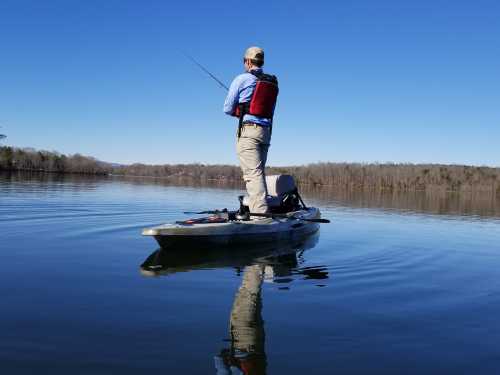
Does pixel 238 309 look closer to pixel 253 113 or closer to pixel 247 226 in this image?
pixel 247 226

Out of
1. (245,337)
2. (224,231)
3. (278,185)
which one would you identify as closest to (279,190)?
(278,185)

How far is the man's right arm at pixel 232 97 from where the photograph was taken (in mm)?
7672

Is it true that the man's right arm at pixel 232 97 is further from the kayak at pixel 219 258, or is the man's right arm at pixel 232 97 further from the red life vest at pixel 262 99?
the kayak at pixel 219 258

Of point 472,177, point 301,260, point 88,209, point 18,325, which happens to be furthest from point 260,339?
point 472,177

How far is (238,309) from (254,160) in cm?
430

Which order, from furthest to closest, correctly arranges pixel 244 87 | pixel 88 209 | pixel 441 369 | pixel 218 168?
pixel 218 168 → pixel 88 209 → pixel 244 87 → pixel 441 369

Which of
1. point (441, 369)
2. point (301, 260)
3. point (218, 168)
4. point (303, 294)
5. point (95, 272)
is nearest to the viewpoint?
point (441, 369)

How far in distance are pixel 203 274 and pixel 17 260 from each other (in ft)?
7.82

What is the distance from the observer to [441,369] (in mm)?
2881

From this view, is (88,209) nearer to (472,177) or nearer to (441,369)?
(441,369)

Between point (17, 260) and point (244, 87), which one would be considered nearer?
point (17, 260)

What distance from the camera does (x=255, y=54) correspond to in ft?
25.8

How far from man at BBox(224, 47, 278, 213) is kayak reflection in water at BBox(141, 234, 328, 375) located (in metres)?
1.21

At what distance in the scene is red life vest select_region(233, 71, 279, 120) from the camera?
7637mm
